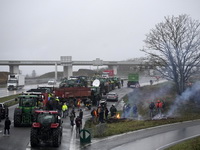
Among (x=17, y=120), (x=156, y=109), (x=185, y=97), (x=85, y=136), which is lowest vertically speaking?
(x=85, y=136)

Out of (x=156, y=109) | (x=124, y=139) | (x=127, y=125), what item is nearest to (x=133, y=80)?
(x=156, y=109)

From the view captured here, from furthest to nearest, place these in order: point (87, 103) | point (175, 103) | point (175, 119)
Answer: point (87, 103)
point (175, 103)
point (175, 119)

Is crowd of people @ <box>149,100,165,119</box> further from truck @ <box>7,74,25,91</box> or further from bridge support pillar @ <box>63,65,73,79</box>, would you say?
bridge support pillar @ <box>63,65,73,79</box>

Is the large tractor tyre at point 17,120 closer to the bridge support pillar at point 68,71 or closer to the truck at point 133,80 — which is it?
the truck at point 133,80

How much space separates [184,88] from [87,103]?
11.8 meters

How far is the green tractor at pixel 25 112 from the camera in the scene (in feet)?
71.6

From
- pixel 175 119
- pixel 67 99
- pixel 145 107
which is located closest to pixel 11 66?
pixel 67 99

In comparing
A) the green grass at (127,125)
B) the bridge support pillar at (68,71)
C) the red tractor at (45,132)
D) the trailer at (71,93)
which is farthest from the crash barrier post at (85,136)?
the bridge support pillar at (68,71)

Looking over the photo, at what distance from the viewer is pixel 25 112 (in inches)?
866

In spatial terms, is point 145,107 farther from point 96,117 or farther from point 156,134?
point 156,134

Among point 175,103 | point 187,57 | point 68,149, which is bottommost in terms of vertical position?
point 68,149

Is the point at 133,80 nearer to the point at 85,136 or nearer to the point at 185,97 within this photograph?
the point at 185,97

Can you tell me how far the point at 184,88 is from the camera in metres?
35.1

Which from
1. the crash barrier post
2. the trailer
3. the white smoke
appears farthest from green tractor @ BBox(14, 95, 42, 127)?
the white smoke
